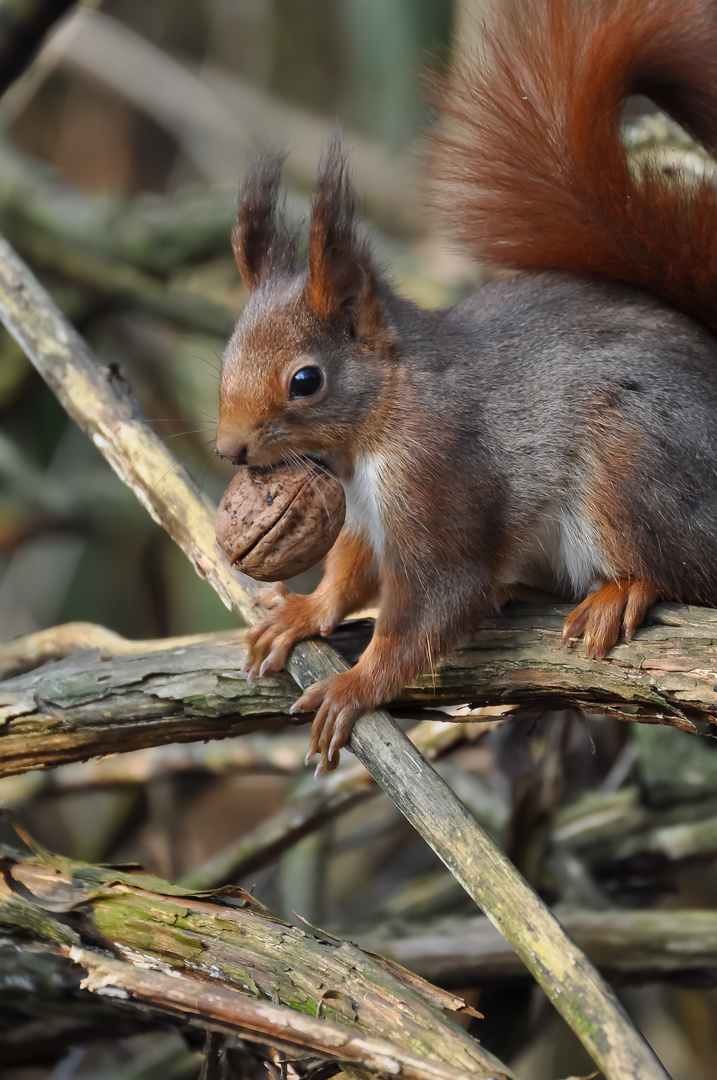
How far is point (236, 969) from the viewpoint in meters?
1.12

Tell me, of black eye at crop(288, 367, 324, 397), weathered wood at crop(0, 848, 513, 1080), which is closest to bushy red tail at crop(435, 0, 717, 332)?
black eye at crop(288, 367, 324, 397)

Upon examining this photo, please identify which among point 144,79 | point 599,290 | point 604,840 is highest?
point 144,79

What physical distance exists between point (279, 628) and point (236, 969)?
470 mm

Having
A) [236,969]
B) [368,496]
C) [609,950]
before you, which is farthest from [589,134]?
[609,950]

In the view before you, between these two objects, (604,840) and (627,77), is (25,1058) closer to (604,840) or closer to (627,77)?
(604,840)

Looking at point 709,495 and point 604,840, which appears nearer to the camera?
point 709,495

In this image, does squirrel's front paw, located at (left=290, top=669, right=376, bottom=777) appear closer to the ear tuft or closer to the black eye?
the black eye

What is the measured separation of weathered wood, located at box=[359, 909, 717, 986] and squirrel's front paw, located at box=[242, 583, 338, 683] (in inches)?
27.8

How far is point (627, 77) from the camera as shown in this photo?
1.42 meters

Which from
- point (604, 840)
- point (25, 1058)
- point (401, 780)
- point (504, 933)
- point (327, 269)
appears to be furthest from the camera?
point (604, 840)

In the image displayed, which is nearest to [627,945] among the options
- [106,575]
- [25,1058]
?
[25,1058]

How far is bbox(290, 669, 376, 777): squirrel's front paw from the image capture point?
129cm

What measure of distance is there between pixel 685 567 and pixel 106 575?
7.91 ft

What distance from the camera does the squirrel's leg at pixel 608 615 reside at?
4.09 ft
